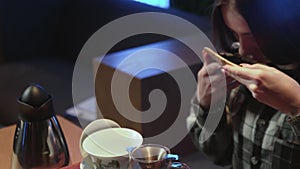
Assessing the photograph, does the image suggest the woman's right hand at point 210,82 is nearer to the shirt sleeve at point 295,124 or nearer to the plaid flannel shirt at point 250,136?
the plaid flannel shirt at point 250,136

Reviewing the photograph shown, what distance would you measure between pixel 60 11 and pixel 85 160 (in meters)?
2.43

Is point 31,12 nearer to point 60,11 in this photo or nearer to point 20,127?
point 60,11

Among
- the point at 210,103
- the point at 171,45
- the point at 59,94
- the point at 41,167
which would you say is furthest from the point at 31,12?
the point at 41,167

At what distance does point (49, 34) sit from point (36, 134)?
2.32 m

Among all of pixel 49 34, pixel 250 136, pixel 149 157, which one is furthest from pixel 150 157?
pixel 49 34

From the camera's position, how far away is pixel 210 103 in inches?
50.6

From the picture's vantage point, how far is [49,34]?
316cm

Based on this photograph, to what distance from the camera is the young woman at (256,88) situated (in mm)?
1021

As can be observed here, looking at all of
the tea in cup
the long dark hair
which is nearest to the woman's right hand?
the long dark hair

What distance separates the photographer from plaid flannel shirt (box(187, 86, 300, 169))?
1.14 metres

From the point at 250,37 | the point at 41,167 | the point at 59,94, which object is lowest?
the point at 59,94

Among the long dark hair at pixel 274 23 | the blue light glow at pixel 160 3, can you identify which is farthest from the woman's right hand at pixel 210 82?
the blue light glow at pixel 160 3

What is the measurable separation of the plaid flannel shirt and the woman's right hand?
36mm

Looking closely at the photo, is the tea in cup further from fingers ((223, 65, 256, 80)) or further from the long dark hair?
the long dark hair
